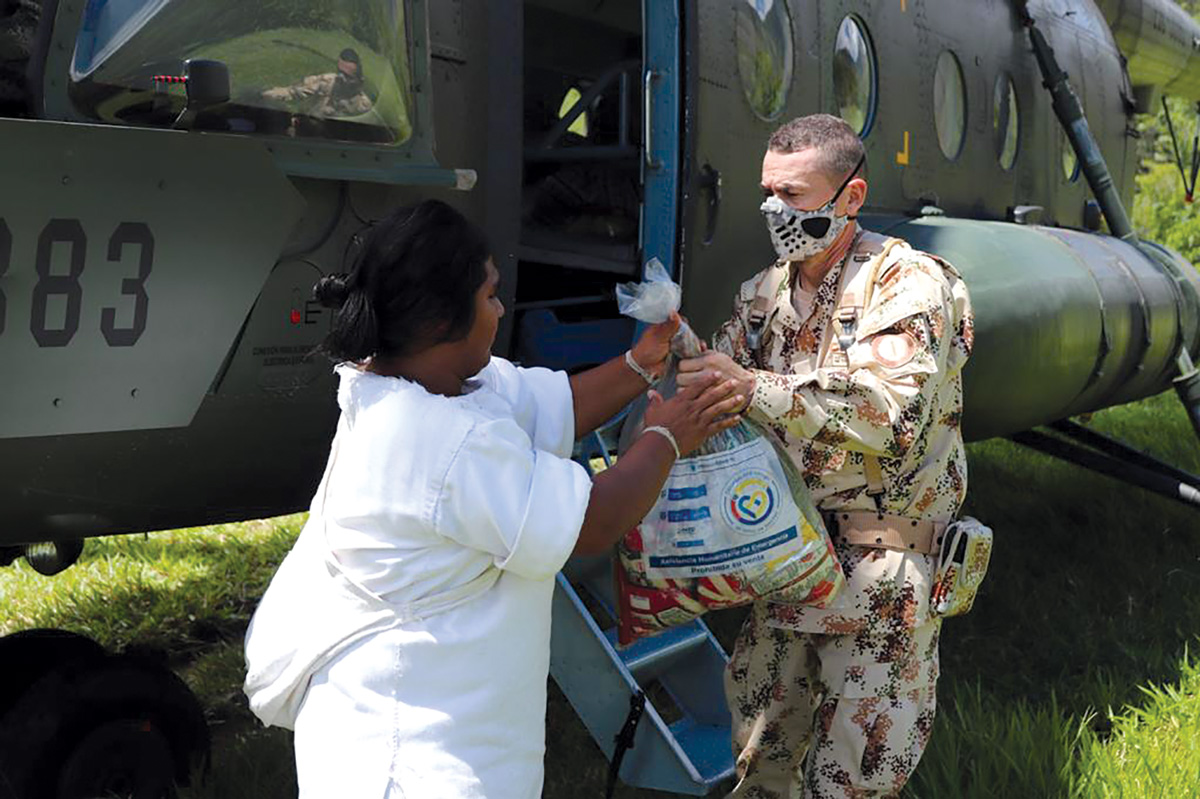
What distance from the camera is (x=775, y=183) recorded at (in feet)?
8.79

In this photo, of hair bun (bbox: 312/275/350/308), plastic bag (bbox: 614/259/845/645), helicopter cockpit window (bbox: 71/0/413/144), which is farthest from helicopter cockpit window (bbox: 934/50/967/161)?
hair bun (bbox: 312/275/350/308)

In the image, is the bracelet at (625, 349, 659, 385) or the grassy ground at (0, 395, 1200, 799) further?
the grassy ground at (0, 395, 1200, 799)

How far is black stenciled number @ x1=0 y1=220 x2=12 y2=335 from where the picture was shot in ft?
7.70

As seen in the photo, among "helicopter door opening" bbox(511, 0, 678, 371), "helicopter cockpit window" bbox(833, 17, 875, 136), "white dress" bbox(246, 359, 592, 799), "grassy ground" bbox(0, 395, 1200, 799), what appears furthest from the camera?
"helicopter cockpit window" bbox(833, 17, 875, 136)

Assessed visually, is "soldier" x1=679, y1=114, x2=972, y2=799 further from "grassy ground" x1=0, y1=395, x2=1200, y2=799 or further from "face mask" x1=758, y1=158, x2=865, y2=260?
"grassy ground" x1=0, y1=395, x2=1200, y2=799

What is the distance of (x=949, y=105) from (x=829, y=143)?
3.29 m

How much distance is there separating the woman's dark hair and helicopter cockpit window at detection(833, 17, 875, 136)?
3152 mm

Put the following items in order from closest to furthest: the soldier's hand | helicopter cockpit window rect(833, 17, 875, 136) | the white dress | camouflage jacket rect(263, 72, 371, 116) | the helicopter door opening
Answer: the white dress, the soldier's hand, camouflage jacket rect(263, 72, 371, 116), the helicopter door opening, helicopter cockpit window rect(833, 17, 875, 136)

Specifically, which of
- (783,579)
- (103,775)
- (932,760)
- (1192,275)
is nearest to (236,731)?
(103,775)

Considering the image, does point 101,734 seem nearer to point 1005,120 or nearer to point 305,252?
point 305,252

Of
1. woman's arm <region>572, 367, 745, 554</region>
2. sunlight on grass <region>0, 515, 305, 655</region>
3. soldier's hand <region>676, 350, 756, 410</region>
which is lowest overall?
sunlight on grass <region>0, 515, 305, 655</region>

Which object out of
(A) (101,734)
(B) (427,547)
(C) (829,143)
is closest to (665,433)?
(B) (427,547)

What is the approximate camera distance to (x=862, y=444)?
250 cm

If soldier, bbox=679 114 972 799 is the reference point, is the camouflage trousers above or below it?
below
